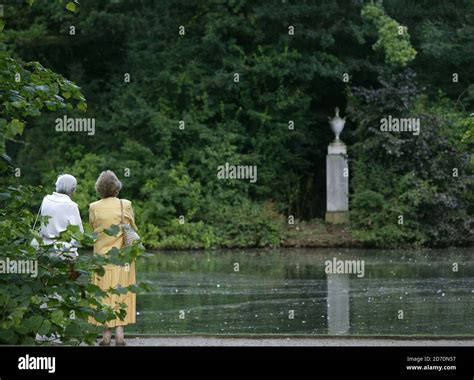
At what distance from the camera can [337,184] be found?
103 ft

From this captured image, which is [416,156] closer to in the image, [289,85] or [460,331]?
[289,85]

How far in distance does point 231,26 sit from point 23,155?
21.4ft

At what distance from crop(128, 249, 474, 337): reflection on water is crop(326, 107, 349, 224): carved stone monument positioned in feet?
8.48

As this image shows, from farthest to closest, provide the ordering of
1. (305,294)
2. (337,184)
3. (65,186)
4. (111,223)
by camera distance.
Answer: (337,184)
(305,294)
(65,186)
(111,223)

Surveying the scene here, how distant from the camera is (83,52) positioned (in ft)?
118

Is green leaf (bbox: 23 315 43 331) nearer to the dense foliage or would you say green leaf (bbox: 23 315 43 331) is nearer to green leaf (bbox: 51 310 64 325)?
green leaf (bbox: 51 310 64 325)

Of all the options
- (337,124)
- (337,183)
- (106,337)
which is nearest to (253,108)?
(337,124)

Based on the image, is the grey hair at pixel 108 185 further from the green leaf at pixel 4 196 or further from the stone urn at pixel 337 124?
the stone urn at pixel 337 124

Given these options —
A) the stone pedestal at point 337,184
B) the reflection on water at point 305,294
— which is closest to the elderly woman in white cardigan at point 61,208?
the reflection on water at point 305,294

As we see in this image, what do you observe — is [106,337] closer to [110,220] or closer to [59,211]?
[110,220]

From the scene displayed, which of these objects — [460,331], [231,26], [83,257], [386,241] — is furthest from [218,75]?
[83,257]

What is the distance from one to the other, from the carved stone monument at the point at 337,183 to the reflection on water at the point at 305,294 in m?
2.59

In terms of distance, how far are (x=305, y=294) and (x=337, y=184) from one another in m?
11.9

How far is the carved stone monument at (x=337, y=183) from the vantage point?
31141mm
